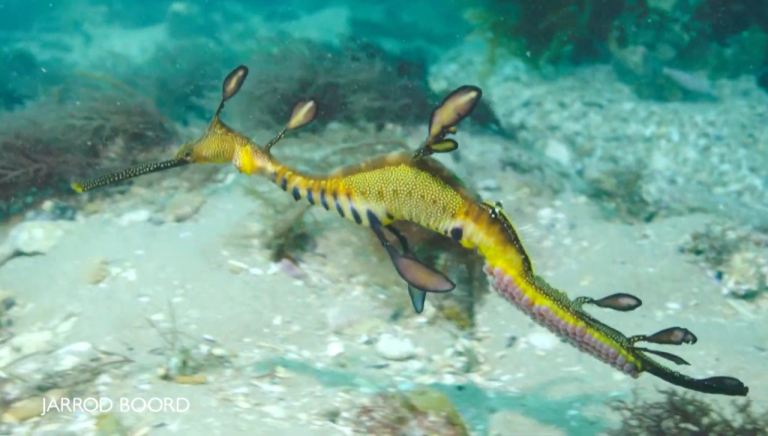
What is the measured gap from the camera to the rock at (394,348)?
367cm

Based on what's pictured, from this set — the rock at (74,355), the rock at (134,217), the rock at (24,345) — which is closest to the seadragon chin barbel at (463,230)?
the rock at (74,355)

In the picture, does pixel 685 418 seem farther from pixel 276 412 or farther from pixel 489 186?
pixel 489 186

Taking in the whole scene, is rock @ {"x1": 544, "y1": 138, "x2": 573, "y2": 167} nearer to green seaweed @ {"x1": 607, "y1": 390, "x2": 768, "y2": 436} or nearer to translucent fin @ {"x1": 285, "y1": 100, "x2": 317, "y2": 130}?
green seaweed @ {"x1": 607, "y1": 390, "x2": 768, "y2": 436}

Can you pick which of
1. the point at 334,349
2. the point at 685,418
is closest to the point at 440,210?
the point at 334,349

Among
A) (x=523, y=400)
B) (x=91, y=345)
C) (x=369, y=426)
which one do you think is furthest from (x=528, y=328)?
(x=91, y=345)

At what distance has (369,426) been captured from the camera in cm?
269

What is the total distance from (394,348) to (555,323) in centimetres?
171

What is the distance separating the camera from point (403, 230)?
4.30 metres

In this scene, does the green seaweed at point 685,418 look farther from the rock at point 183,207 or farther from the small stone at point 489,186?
the rock at point 183,207

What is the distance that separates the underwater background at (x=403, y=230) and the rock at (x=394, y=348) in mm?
15

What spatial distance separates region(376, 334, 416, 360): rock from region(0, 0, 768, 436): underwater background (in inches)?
0.6

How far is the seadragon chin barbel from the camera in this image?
2.07 meters

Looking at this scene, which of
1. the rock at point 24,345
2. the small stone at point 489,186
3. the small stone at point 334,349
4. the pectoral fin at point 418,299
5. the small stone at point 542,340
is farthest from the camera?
the small stone at point 489,186

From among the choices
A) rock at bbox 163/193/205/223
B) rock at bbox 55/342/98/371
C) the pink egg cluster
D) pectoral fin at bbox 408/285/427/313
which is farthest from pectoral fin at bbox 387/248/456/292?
rock at bbox 163/193/205/223
